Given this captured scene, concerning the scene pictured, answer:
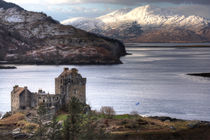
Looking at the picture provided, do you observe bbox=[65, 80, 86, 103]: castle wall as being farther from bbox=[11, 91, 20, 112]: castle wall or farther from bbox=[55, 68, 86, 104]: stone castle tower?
bbox=[11, 91, 20, 112]: castle wall

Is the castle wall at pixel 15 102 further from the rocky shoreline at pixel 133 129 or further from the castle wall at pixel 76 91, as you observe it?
the castle wall at pixel 76 91

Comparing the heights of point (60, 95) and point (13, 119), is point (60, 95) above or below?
above

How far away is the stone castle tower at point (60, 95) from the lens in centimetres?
5922

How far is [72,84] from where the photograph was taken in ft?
199

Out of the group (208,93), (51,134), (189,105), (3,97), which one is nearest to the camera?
(51,134)

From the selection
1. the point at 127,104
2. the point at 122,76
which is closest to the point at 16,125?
the point at 127,104

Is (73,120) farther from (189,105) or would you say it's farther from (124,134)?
(189,105)

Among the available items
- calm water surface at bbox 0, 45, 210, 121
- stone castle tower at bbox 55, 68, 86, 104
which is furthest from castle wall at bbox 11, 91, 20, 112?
calm water surface at bbox 0, 45, 210, 121

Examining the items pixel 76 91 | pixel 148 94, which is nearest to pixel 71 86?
pixel 76 91

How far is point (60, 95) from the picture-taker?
59.7 meters

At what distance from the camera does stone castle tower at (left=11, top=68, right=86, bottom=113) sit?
5922 centimetres

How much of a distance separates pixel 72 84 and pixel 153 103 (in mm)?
30995

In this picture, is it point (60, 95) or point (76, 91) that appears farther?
point (76, 91)

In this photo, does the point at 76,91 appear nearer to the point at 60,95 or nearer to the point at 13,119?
the point at 60,95
